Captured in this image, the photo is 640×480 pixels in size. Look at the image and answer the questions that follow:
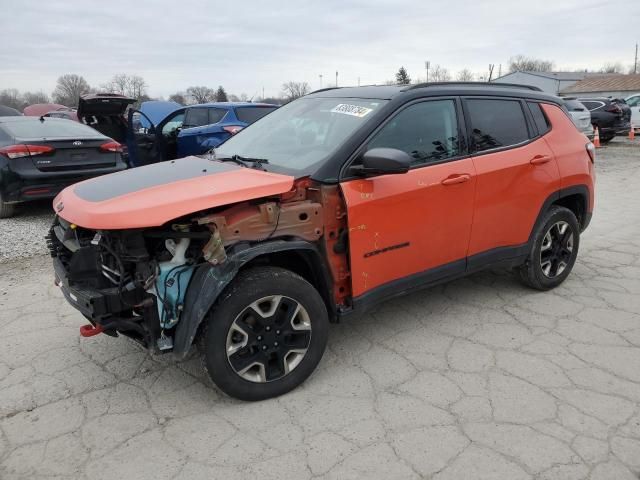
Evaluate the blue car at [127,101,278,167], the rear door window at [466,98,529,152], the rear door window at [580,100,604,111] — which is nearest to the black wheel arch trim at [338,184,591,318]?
the rear door window at [466,98,529,152]

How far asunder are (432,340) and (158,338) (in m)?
1.92

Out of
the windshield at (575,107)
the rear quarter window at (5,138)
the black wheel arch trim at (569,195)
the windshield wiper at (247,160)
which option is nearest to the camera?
the windshield wiper at (247,160)

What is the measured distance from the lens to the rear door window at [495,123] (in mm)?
3635

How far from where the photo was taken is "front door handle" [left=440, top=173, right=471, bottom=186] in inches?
132

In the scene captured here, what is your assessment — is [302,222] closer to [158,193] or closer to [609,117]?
[158,193]

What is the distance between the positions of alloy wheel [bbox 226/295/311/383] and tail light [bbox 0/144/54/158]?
17.0 ft

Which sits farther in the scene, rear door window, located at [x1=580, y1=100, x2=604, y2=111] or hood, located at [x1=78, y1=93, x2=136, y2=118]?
rear door window, located at [x1=580, y1=100, x2=604, y2=111]

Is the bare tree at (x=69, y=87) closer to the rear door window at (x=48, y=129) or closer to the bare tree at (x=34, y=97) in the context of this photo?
the bare tree at (x=34, y=97)

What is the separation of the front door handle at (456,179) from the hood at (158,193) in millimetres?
1127

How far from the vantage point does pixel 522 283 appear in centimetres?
443

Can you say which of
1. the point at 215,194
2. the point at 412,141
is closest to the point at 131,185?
the point at 215,194

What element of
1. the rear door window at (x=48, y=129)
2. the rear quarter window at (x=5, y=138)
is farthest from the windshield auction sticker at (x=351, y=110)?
the rear quarter window at (x=5, y=138)

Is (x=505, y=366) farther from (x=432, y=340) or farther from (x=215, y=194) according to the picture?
(x=215, y=194)

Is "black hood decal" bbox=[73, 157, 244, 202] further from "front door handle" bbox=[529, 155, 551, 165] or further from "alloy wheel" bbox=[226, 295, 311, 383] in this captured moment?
"front door handle" bbox=[529, 155, 551, 165]
